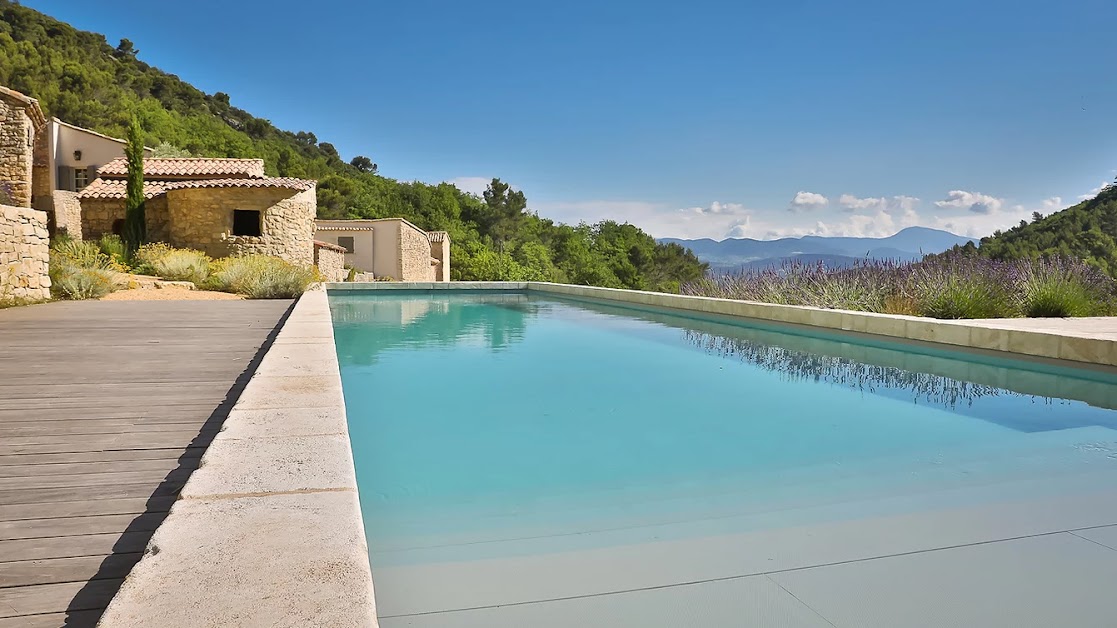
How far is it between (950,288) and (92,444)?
8556mm

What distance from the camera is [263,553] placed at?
1.22 meters

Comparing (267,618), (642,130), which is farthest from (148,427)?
(642,130)

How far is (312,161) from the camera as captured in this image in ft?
143

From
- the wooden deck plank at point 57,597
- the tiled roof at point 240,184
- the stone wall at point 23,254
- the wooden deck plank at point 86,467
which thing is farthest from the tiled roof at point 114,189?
the wooden deck plank at point 57,597

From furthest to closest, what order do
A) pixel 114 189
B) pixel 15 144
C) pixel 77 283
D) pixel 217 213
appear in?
1. pixel 114 189
2. pixel 217 213
3. pixel 15 144
4. pixel 77 283

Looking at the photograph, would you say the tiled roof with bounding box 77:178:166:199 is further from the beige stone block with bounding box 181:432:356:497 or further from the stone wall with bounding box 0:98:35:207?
the beige stone block with bounding box 181:432:356:497

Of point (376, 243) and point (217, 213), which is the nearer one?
point (217, 213)

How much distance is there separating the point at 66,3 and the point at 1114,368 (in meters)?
49.8

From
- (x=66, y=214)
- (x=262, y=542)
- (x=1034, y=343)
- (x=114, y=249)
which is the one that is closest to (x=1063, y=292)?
(x=1034, y=343)

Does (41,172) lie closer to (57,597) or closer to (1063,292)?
(57,597)

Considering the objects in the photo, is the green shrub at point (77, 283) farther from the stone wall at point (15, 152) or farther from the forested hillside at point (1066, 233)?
the forested hillside at point (1066, 233)

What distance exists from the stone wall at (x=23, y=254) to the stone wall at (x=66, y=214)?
13.1 metres

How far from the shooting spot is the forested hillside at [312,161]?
30062 millimetres

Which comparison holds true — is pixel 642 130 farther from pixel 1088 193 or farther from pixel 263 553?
pixel 263 553
